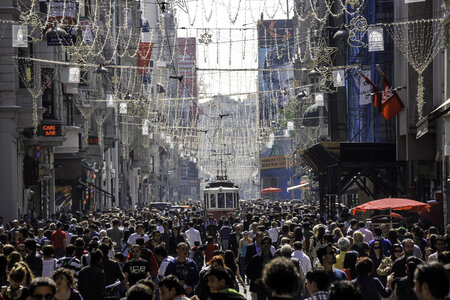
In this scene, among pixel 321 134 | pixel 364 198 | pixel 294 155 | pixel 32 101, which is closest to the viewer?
pixel 32 101

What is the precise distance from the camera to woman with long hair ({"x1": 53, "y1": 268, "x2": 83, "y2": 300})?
10.4m

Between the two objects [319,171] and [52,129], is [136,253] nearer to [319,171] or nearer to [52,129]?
[52,129]

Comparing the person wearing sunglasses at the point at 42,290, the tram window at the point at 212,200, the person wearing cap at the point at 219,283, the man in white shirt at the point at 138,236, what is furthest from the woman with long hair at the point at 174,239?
the tram window at the point at 212,200

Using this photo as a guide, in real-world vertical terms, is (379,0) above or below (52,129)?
above

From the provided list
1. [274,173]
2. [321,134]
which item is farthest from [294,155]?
[274,173]

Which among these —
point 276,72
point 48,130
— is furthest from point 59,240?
point 276,72

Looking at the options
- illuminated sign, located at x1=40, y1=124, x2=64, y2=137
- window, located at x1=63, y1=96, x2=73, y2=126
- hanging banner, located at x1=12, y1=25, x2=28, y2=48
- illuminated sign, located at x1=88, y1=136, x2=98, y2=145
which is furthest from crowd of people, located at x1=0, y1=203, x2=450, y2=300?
illuminated sign, located at x1=88, y1=136, x2=98, y2=145

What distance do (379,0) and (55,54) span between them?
1739cm

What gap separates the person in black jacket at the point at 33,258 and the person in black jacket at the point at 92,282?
6.15 feet

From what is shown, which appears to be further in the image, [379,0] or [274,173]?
[274,173]

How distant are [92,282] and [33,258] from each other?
7.77 ft

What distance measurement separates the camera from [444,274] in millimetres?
6785

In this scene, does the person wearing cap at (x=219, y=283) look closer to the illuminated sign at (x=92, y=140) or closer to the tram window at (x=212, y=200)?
the tram window at (x=212, y=200)

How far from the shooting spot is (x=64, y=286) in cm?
1039
